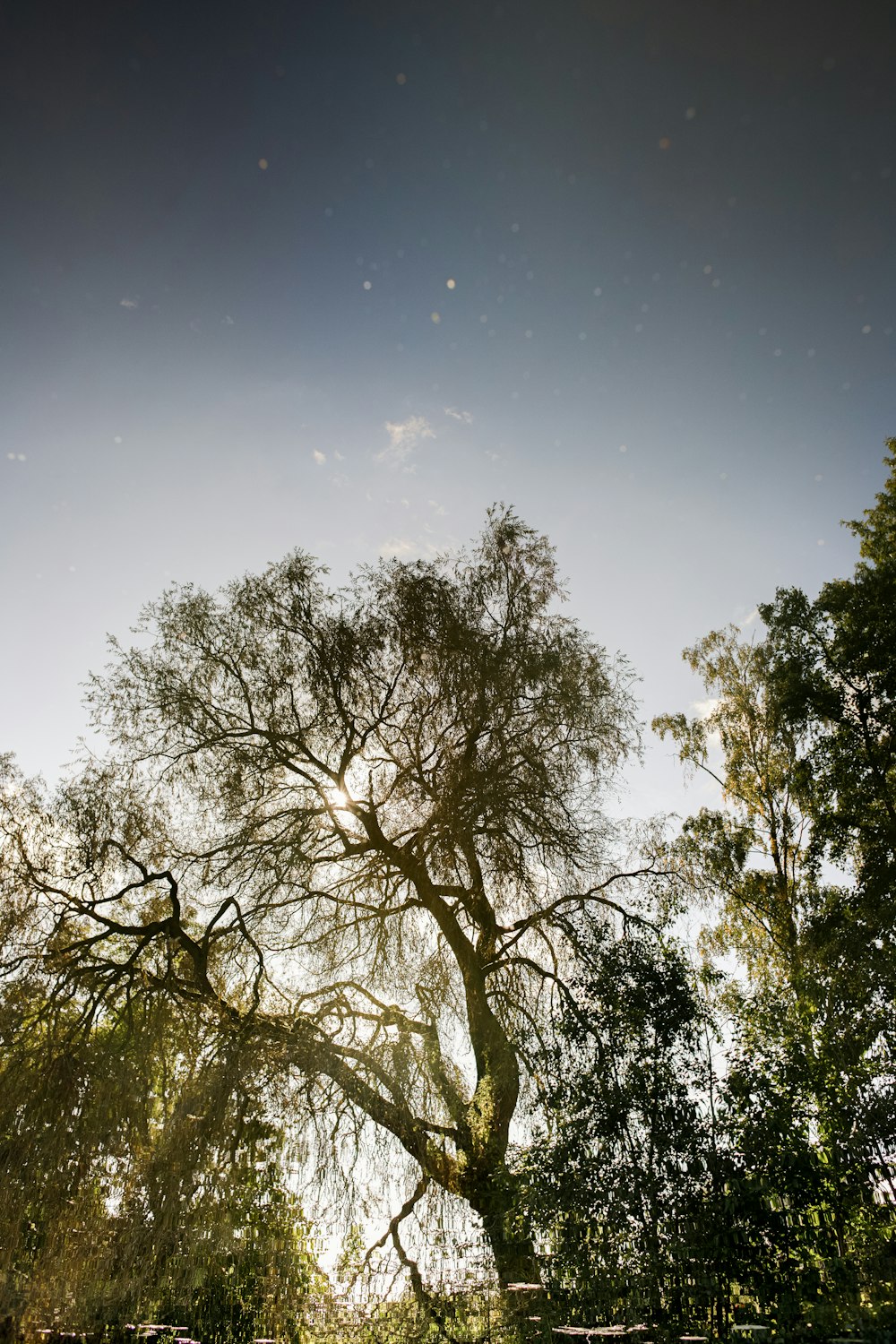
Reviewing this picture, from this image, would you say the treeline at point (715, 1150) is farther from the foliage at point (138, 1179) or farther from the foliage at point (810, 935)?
the foliage at point (138, 1179)

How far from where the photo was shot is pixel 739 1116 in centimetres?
543

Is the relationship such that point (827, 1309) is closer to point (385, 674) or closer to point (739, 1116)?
point (739, 1116)

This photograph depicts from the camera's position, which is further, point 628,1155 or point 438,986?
point 438,986

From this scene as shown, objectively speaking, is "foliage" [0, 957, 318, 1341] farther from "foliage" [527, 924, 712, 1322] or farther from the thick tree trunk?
"foliage" [527, 924, 712, 1322]

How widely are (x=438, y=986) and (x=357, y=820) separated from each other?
235 cm

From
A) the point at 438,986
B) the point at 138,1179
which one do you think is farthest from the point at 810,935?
the point at 138,1179

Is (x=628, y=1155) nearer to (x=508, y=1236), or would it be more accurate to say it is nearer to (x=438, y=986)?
(x=508, y=1236)

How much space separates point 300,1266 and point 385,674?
5.81 m

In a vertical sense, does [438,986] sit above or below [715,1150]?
above

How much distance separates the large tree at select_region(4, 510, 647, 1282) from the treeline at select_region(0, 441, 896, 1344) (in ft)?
0.14

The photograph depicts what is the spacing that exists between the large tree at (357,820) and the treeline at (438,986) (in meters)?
0.04

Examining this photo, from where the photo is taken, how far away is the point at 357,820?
963 centimetres

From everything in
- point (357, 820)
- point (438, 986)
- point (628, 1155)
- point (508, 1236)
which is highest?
point (357, 820)

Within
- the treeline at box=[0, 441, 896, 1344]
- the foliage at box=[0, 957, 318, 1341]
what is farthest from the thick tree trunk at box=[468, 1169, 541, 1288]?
the foliage at box=[0, 957, 318, 1341]
